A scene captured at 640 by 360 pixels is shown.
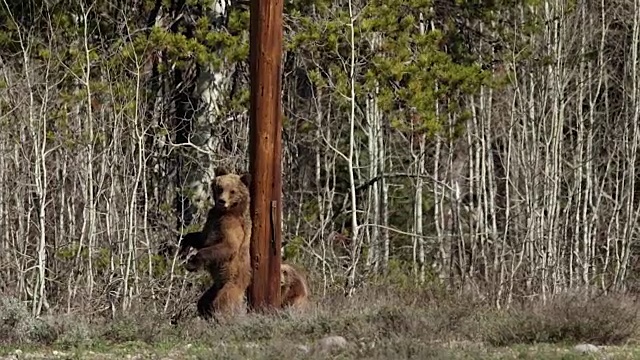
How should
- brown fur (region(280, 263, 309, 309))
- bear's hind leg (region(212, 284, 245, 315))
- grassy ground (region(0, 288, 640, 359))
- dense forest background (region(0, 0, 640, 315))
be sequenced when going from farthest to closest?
dense forest background (region(0, 0, 640, 315)) < brown fur (region(280, 263, 309, 309)) < bear's hind leg (region(212, 284, 245, 315)) < grassy ground (region(0, 288, 640, 359))

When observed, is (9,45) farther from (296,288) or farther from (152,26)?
(296,288)

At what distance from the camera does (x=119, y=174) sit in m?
17.8

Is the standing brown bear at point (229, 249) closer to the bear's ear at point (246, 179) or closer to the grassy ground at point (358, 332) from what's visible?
the bear's ear at point (246, 179)

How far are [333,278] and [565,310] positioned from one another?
6.38 m

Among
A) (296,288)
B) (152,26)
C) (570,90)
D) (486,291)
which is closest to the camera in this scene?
(296,288)

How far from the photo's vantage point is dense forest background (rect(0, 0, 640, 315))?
1686cm

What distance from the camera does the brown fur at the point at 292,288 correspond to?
14.0 metres

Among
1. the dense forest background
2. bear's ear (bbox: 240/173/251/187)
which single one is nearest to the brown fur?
bear's ear (bbox: 240/173/251/187)

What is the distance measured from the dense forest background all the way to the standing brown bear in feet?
8.14

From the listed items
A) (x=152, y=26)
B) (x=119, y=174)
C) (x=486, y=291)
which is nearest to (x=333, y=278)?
(x=486, y=291)

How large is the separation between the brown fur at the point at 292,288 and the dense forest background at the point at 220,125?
2547 mm

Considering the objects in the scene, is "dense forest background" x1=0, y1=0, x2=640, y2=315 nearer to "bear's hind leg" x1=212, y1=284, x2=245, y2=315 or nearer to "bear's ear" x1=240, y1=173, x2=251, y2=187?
"bear's hind leg" x1=212, y1=284, x2=245, y2=315

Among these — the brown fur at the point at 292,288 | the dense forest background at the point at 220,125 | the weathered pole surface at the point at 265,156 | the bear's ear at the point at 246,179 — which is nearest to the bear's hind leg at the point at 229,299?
the weathered pole surface at the point at 265,156

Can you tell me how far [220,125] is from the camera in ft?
62.6
